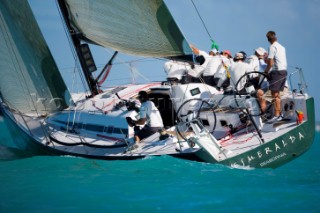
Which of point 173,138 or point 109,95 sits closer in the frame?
point 173,138

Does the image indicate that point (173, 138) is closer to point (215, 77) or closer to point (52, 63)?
point (215, 77)

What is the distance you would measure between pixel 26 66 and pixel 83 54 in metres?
1.39

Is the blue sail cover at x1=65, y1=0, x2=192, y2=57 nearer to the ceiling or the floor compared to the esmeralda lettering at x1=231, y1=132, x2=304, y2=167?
nearer to the ceiling

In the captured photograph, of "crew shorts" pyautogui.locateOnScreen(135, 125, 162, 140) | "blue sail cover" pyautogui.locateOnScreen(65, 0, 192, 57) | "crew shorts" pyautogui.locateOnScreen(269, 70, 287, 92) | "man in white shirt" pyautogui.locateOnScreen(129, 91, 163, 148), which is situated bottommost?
"crew shorts" pyautogui.locateOnScreen(135, 125, 162, 140)

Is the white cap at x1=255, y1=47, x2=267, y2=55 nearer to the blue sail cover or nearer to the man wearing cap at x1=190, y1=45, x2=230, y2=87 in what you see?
the man wearing cap at x1=190, y1=45, x2=230, y2=87

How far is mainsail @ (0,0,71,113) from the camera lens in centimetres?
1037

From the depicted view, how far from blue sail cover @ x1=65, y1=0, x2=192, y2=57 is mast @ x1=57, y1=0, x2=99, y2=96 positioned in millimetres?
1045

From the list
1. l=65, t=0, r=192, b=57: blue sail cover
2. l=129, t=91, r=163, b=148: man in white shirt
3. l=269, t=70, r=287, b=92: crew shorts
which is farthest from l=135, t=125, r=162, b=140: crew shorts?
l=269, t=70, r=287, b=92: crew shorts

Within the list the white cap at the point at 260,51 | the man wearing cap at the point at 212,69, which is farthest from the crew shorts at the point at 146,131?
the white cap at the point at 260,51

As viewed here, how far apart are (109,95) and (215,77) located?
260 centimetres

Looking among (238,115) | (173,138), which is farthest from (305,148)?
(173,138)

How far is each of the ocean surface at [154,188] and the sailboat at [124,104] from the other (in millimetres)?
317

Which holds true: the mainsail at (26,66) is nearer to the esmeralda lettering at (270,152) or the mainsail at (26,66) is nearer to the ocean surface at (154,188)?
the ocean surface at (154,188)

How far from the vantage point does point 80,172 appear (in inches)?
303
